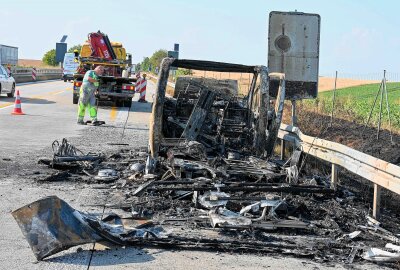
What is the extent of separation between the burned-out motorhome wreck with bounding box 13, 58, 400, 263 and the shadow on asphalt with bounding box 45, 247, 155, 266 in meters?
0.11

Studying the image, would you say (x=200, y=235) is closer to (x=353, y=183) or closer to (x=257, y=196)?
(x=257, y=196)

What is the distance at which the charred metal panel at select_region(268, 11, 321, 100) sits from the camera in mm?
14789

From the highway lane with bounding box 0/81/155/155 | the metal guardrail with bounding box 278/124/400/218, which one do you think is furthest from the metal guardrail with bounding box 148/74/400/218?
the highway lane with bounding box 0/81/155/155

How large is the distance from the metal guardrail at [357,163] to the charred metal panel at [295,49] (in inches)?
144

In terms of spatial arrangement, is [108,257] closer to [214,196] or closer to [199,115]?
[214,196]

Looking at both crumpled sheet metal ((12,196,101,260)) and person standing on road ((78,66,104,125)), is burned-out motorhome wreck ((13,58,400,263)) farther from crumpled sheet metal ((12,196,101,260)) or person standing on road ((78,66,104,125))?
person standing on road ((78,66,104,125))

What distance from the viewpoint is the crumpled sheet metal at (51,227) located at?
5.61 meters

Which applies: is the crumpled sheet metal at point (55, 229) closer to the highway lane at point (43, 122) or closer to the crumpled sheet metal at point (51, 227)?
the crumpled sheet metal at point (51, 227)

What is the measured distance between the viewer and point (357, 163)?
325 inches

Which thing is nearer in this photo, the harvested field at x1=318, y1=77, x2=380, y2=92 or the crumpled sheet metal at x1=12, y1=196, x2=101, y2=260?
the crumpled sheet metal at x1=12, y1=196, x2=101, y2=260

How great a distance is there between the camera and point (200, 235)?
643cm

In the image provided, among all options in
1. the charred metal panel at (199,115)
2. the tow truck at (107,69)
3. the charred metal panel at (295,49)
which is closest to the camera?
the charred metal panel at (199,115)

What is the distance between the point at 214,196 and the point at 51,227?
2.36m

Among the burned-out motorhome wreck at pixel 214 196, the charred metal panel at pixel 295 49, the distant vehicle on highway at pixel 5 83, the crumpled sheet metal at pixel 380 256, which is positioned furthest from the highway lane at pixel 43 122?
the crumpled sheet metal at pixel 380 256
